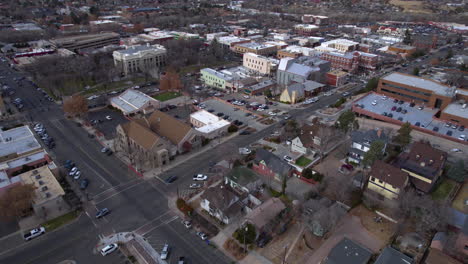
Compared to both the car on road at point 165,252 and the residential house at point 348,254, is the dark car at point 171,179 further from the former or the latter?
the residential house at point 348,254

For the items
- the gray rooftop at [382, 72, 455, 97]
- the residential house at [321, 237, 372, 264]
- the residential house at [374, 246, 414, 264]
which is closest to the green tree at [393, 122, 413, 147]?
the gray rooftop at [382, 72, 455, 97]

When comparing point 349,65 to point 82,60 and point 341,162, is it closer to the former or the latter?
point 341,162

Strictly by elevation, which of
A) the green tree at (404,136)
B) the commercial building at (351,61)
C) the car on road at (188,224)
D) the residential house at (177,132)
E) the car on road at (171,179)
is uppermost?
the commercial building at (351,61)

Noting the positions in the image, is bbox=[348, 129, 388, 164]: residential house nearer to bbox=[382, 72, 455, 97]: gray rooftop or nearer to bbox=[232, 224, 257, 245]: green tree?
bbox=[232, 224, 257, 245]: green tree

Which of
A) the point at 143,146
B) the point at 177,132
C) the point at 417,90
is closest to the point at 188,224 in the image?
the point at 143,146

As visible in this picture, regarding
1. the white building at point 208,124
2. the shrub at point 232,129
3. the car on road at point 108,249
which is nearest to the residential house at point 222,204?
the car on road at point 108,249
